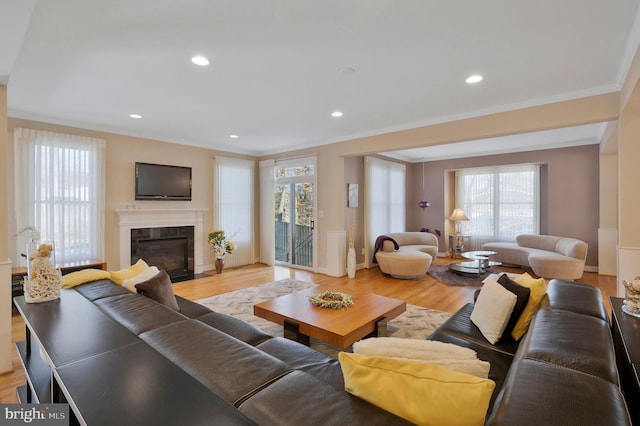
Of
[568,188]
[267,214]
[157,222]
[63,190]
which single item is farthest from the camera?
[267,214]

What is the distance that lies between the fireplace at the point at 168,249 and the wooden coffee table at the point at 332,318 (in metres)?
3.20

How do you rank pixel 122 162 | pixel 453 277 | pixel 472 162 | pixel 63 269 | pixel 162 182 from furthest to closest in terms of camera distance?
1. pixel 472 162
2. pixel 453 277
3. pixel 162 182
4. pixel 122 162
5. pixel 63 269

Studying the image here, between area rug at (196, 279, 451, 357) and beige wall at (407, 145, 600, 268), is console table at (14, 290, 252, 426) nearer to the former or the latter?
area rug at (196, 279, 451, 357)

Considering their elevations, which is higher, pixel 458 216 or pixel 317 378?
pixel 458 216

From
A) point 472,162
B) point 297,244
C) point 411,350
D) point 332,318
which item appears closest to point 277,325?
point 332,318

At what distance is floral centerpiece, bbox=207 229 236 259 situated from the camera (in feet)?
18.7

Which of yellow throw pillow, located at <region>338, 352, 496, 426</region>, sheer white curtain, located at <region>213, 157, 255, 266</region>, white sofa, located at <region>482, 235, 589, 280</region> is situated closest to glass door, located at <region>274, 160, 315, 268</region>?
sheer white curtain, located at <region>213, 157, 255, 266</region>

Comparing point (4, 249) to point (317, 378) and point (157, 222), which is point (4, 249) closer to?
point (157, 222)

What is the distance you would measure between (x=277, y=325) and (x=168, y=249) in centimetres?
312

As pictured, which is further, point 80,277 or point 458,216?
point 458,216

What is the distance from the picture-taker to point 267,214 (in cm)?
673

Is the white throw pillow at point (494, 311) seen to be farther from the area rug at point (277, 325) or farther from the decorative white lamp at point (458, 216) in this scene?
the decorative white lamp at point (458, 216)

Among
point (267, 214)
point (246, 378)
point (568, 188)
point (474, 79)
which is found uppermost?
point (474, 79)

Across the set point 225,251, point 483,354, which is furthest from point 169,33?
point 225,251
